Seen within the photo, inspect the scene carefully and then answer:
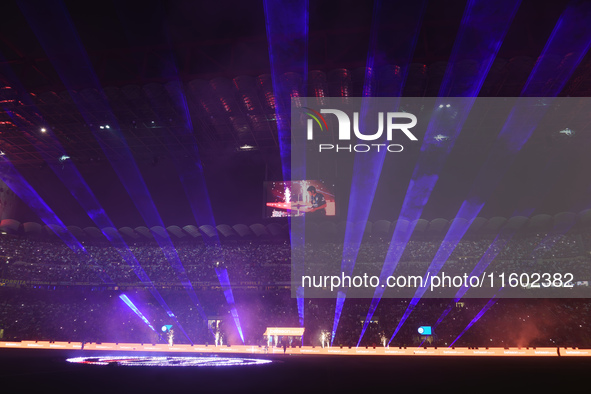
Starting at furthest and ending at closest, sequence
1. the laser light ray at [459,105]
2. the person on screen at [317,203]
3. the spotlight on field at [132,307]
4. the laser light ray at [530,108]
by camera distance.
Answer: the spotlight on field at [132,307] → the person on screen at [317,203] → the laser light ray at [530,108] → the laser light ray at [459,105]

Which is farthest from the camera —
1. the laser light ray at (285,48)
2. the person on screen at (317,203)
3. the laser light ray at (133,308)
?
the laser light ray at (133,308)

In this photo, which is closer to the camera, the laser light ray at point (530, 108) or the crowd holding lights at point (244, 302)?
the laser light ray at point (530, 108)

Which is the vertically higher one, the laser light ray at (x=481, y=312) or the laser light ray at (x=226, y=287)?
the laser light ray at (x=226, y=287)

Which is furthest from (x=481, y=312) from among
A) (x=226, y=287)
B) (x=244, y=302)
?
(x=226, y=287)

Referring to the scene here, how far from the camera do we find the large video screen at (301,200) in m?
17.0

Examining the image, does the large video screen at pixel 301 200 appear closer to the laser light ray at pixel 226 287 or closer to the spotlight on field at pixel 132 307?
the laser light ray at pixel 226 287

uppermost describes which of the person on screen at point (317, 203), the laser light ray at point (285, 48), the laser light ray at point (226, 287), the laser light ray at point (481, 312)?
the laser light ray at point (285, 48)

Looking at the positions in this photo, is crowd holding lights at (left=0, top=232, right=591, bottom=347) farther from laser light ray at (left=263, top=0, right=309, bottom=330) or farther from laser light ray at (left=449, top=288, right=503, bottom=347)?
laser light ray at (left=263, top=0, right=309, bottom=330)

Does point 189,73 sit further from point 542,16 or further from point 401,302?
point 401,302

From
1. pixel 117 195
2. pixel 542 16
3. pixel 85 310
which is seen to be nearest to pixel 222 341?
pixel 85 310

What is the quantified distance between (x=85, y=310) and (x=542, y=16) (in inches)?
952

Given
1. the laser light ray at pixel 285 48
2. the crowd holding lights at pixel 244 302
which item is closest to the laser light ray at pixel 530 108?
the crowd holding lights at pixel 244 302

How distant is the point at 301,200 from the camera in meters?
17.2

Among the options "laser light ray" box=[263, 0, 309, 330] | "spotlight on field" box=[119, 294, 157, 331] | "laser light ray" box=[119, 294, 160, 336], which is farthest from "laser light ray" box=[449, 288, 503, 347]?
"spotlight on field" box=[119, 294, 157, 331]
